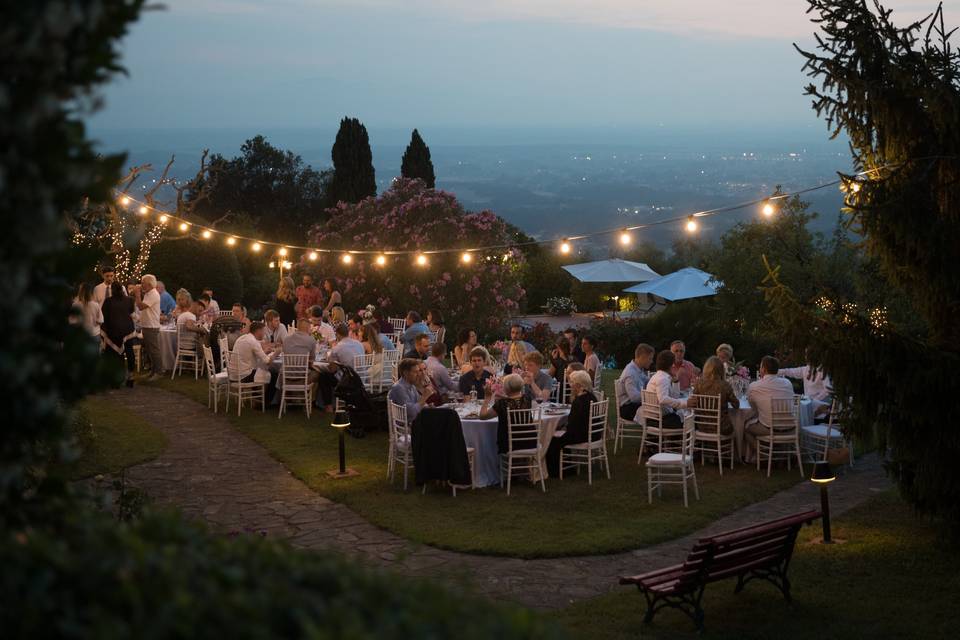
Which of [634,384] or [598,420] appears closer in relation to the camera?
[598,420]

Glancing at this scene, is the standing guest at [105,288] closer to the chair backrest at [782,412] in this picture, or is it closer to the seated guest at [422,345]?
the seated guest at [422,345]

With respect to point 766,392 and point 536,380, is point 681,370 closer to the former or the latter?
point 766,392

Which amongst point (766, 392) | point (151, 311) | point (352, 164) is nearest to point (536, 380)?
point (766, 392)

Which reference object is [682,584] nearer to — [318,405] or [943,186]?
[943,186]

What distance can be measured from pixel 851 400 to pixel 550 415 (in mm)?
3597

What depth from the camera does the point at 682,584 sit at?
6.90 m

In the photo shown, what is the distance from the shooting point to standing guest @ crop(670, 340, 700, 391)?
500 inches

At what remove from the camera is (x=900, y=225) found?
8023mm

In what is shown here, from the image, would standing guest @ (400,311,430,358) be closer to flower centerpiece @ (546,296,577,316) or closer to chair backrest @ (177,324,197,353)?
chair backrest @ (177,324,197,353)

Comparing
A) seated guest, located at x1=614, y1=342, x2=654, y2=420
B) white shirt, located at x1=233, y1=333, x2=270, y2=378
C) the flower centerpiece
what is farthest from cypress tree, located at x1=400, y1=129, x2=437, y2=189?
seated guest, located at x1=614, y1=342, x2=654, y2=420

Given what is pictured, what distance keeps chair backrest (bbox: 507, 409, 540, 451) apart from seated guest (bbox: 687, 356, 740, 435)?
6.59ft

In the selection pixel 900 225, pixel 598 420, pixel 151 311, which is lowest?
pixel 598 420

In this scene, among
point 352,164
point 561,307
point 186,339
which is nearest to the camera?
point 186,339

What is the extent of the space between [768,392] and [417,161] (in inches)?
765
